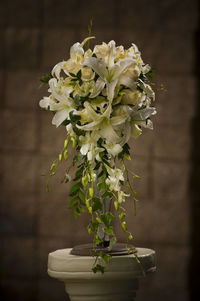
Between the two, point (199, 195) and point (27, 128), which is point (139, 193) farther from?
point (27, 128)

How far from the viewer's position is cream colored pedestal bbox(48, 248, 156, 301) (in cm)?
129

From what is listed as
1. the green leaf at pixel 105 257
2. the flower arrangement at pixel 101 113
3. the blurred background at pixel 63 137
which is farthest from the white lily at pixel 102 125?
the blurred background at pixel 63 137

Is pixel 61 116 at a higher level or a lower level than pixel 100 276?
higher

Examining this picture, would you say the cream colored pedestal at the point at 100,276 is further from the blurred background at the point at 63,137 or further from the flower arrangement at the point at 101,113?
the blurred background at the point at 63,137

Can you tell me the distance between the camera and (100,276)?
1.29 metres

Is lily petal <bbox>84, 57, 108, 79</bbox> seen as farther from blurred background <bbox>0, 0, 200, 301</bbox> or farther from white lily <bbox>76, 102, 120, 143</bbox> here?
blurred background <bbox>0, 0, 200, 301</bbox>

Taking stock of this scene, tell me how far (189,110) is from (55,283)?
104 centimetres

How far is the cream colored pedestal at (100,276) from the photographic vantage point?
1295mm

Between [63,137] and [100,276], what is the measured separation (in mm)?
1269

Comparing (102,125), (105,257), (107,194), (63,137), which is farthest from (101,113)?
(63,137)

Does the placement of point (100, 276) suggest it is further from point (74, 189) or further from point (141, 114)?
point (141, 114)

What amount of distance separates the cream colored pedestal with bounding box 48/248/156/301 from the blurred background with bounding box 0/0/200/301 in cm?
110

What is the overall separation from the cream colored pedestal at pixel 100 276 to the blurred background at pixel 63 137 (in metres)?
1.10

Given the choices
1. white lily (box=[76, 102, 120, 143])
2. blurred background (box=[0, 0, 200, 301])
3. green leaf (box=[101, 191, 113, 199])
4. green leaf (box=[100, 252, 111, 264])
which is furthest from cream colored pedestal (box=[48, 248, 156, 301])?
blurred background (box=[0, 0, 200, 301])
